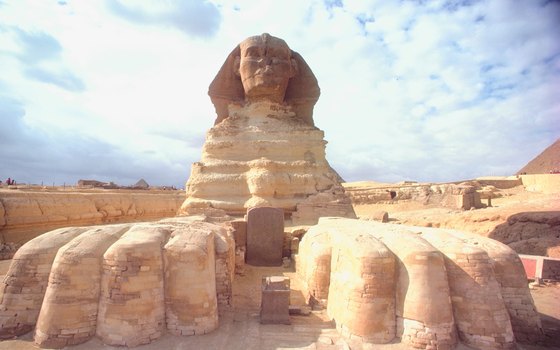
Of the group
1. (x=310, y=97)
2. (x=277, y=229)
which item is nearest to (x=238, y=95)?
(x=310, y=97)

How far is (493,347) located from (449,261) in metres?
1.04

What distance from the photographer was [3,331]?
4105 millimetres

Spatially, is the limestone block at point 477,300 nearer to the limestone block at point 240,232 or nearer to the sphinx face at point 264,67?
the limestone block at point 240,232

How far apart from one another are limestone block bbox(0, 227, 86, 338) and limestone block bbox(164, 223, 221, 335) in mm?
1578

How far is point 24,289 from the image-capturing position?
13.9 ft

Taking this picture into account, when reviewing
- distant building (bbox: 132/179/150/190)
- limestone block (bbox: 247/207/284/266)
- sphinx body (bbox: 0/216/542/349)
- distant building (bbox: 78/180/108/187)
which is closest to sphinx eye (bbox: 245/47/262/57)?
limestone block (bbox: 247/207/284/266)

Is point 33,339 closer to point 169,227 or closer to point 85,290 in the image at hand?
point 85,290

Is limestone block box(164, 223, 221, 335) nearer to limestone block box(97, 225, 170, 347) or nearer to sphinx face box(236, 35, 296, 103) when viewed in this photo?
limestone block box(97, 225, 170, 347)

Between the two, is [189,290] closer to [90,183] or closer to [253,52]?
[253,52]

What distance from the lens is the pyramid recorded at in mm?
39625

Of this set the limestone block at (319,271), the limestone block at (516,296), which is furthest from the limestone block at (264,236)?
the limestone block at (516,296)

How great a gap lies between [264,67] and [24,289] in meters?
Result: 8.64

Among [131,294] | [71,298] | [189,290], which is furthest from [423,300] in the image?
[71,298]

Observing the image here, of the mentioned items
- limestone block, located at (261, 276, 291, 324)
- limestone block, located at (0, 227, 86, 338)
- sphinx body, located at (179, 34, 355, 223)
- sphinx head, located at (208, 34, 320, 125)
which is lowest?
limestone block, located at (261, 276, 291, 324)
